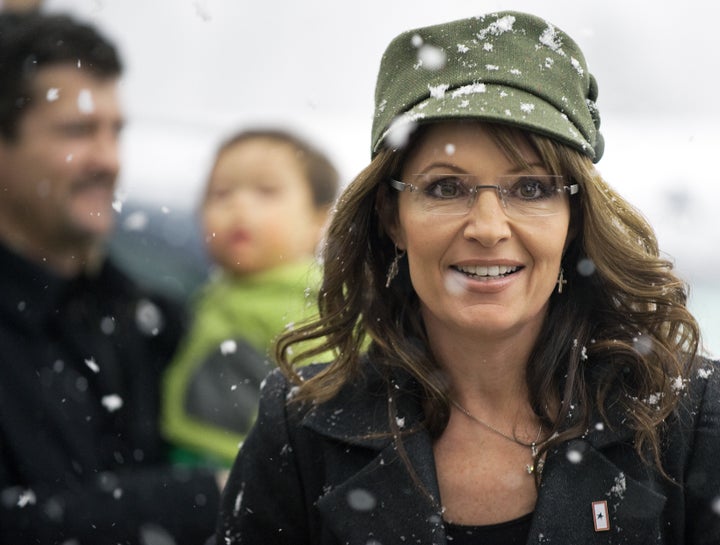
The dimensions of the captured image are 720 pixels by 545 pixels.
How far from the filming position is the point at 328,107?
448 centimetres

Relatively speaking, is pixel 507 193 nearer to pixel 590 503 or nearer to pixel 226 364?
pixel 590 503

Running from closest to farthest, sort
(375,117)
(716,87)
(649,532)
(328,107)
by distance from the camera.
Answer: (649,532) → (375,117) → (328,107) → (716,87)

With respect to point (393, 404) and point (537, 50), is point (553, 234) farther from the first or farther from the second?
point (393, 404)

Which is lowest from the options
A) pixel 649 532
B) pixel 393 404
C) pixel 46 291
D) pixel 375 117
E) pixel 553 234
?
pixel 649 532

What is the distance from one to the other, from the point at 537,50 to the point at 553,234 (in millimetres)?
400

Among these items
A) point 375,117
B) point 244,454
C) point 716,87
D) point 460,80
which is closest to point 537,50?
point 460,80

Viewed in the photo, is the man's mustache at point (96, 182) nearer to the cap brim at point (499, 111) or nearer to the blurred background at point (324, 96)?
the blurred background at point (324, 96)

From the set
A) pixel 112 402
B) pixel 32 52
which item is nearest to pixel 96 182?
pixel 32 52

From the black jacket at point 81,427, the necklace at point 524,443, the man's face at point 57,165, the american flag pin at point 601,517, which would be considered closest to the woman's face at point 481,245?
the necklace at point 524,443

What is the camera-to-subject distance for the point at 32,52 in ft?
9.80

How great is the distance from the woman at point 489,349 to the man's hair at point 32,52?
115 cm

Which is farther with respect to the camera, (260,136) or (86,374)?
(260,136)

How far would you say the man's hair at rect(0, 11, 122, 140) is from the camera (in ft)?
9.65

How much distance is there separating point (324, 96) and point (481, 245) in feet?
8.52
